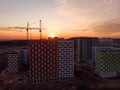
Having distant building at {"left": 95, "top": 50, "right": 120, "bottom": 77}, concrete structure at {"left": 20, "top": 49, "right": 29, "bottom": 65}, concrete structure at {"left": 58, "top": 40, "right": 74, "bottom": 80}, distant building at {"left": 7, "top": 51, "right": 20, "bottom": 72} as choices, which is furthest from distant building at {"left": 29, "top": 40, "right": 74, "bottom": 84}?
concrete structure at {"left": 20, "top": 49, "right": 29, "bottom": 65}

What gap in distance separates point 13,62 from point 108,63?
19.0 metres

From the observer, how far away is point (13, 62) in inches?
1483

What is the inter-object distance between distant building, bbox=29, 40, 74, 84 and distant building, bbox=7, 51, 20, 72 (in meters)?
7.83

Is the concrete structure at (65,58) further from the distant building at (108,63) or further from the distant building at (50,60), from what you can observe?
the distant building at (108,63)

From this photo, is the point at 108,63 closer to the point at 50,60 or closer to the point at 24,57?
the point at 50,60

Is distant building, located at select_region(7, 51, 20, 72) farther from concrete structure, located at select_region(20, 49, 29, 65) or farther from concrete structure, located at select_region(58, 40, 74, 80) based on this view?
concrete structure, located at select_region(58, 40, 74, 80)

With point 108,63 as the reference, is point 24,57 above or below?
above

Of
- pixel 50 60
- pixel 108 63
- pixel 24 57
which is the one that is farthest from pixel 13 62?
pixel 108 63

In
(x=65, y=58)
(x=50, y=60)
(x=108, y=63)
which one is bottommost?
(x=108, y=63)

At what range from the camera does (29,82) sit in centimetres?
3070

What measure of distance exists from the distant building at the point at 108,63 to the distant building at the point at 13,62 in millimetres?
16394

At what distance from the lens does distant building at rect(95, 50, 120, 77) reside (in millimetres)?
35875

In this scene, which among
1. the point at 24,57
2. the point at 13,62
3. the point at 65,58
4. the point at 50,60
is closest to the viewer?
the point at 50,60

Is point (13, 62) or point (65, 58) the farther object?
point (13, 62)
